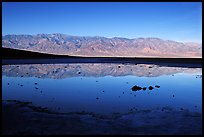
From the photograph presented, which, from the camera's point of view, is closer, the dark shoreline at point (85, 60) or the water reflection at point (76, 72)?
the water reflection at point (76, 72)

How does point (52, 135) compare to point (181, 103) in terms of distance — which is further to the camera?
point (181, 103)

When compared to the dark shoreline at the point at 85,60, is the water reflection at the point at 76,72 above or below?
above

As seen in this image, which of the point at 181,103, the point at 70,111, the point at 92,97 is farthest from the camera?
the point at 92,97

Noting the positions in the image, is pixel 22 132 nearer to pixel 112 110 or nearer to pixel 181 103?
pixel 112 110

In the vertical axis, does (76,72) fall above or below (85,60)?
above

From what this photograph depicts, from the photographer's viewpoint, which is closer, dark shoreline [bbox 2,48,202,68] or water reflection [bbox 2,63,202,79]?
water reflection [bbox 2,63,202,79]

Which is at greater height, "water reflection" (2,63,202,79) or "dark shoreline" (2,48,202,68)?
"water reflection" (2,63,202,79)

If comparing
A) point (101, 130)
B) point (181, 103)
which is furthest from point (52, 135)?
point (181, 103)

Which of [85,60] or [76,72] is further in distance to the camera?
[85,60]

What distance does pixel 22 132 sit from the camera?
6.51 metres

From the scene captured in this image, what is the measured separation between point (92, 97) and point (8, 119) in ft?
16.5

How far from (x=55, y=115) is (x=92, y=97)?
3.87m

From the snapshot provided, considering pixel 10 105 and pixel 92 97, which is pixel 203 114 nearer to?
pixel 92 97

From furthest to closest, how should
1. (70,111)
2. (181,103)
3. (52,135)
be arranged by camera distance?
(181,103) → (70,111) → (52,135)
